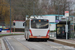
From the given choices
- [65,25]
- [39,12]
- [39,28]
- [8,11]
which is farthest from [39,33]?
[39,12]

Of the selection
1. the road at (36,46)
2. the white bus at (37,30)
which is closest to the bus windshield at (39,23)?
the white bus at (37,30)

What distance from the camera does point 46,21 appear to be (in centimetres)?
2512

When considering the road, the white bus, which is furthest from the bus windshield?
the road

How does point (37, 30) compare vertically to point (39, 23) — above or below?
below

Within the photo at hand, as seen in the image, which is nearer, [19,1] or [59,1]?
[19,1]

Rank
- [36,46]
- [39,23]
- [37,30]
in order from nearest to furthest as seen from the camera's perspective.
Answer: [36,46] → [37,30] → [39,23]

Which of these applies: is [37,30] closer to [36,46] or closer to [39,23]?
[39,23]

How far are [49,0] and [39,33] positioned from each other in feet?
276

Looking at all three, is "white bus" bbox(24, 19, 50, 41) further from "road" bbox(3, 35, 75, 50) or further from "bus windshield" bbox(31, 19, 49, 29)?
"road" bbox(3, 35, 75, 50)

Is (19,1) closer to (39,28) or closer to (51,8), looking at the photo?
(51,8)

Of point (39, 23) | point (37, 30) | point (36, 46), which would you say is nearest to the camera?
point (36, 46)

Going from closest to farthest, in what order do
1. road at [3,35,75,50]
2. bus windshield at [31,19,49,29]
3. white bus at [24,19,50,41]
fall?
road at [3,35,75,50] < white bus at [24,19,50,41] < bus windshield at [31,19,49,29]

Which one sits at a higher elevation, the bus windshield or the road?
the bus windshield

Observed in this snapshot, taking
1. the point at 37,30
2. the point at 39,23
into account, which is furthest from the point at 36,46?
the point at 39,23
